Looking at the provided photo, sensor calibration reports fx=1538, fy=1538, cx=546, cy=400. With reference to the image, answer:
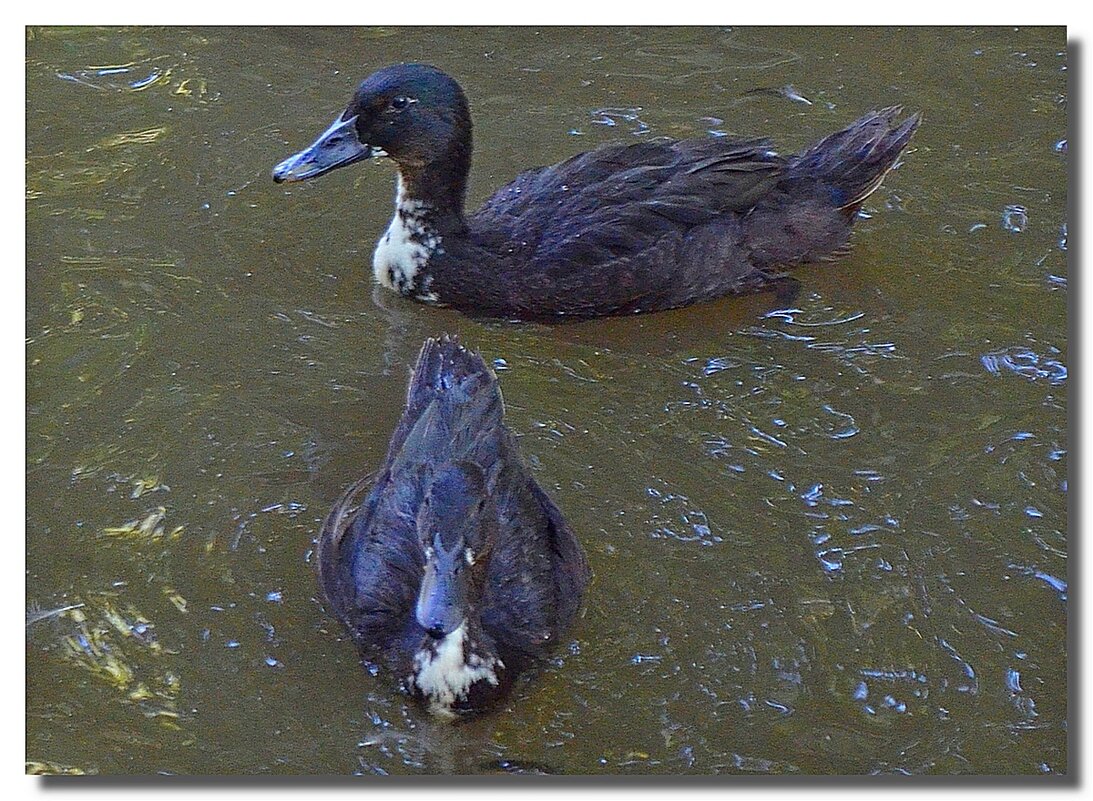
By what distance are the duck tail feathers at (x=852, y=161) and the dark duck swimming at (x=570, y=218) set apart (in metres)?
0.09

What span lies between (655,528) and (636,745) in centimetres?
102

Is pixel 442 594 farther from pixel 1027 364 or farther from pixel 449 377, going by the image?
pixel 1027 364

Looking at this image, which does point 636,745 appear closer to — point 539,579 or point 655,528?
point 539,579

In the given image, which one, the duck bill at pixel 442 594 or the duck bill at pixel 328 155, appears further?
the duck bill at pixel 328 155

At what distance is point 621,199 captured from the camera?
6.88 meters

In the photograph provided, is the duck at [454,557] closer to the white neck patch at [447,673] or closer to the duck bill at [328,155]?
the white neck patch at [447,673]

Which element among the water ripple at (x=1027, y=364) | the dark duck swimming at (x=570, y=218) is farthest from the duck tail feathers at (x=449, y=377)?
the water ripple at (x=1027, y=364)

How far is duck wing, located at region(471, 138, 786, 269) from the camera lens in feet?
22.3

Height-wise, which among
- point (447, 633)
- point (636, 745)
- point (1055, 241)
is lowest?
point (636, 745)

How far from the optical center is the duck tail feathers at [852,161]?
23.6ft

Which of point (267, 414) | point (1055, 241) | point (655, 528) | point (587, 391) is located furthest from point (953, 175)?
point (267, 414)

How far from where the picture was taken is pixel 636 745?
15.4 ft

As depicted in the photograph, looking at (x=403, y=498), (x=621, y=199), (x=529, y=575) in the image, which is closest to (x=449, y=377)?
(x=403, y=498)

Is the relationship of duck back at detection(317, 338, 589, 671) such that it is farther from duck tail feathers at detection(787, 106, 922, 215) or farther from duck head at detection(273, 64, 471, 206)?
duck tail feathers at detection(787, 106, 922, 215)
